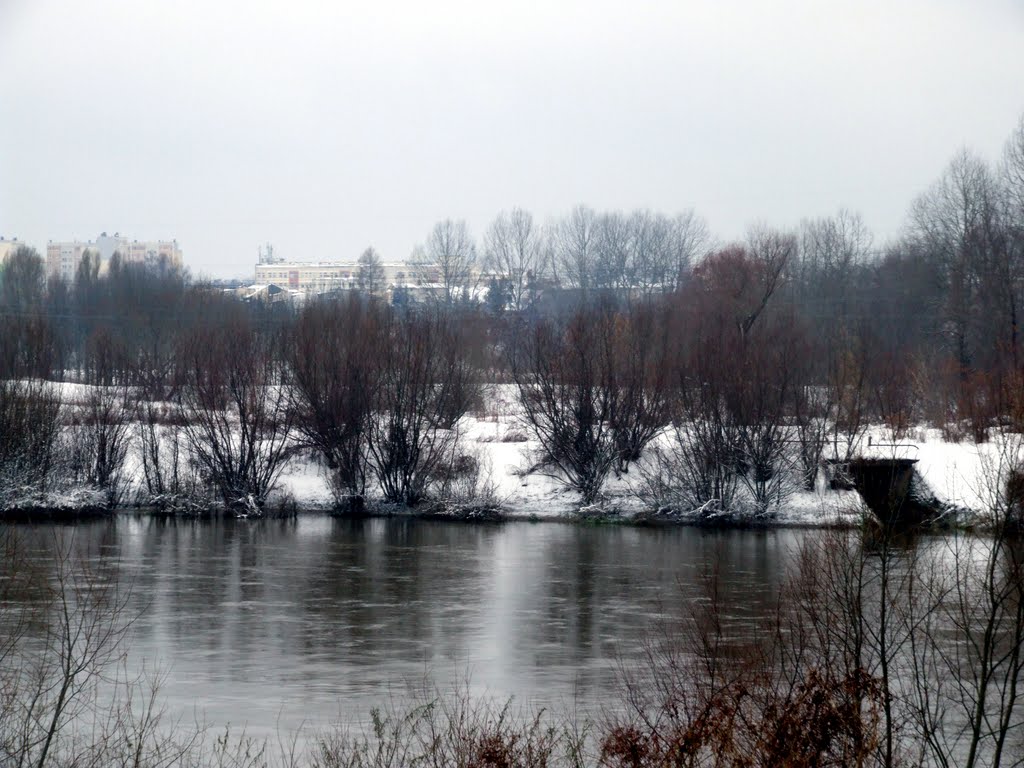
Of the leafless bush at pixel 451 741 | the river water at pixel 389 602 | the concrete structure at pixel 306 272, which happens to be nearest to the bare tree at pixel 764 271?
the river water at pixel 389 602

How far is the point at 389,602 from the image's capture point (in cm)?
1947

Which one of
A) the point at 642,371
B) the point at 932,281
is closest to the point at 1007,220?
the point at 932,281

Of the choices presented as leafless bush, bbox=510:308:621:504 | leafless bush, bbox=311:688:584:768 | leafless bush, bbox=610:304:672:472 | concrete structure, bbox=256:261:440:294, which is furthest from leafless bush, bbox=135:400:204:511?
concrete structure, bbox=256:261:440:294

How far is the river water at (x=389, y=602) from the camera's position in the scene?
1364 cm

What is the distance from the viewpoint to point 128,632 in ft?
53.2

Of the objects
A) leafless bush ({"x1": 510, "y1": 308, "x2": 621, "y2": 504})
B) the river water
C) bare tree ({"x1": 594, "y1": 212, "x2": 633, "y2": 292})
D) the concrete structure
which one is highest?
the concrete structure

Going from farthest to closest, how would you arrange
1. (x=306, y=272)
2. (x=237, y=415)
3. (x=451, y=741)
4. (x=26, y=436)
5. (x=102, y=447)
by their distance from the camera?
(x=306, y=272), (x=237, y=415), (x=102, y=447), (x=26, y=436), (x=451, y=741)

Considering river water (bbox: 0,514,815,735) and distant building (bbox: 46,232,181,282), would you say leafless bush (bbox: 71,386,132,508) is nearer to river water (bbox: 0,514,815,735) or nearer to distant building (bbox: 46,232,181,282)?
river water (bbox: 0,514,815,735)

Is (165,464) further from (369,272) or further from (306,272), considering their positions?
(306,272)

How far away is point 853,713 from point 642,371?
1091 inches

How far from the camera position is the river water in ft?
44.8

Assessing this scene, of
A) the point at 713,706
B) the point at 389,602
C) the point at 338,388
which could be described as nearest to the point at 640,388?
the point at 338,388

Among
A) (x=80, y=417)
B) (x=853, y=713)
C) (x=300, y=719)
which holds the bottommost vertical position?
(x=300, y=719)

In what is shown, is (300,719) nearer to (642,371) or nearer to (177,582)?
(177,582)
